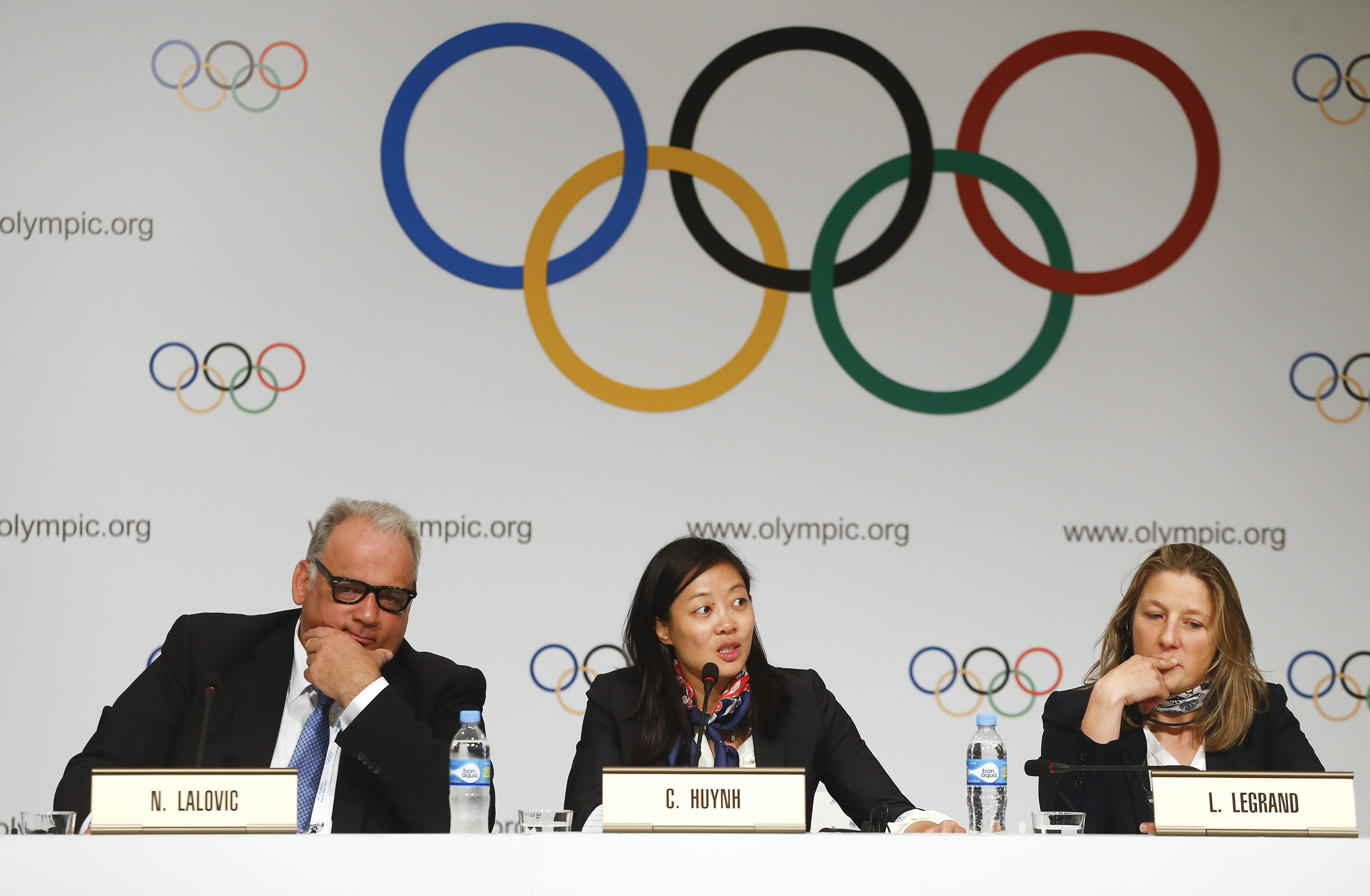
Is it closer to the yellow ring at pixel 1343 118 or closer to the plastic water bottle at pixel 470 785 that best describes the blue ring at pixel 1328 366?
the yellow ring at pixel 1343 118

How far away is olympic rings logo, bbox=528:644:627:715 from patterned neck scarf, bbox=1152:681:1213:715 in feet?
5.01

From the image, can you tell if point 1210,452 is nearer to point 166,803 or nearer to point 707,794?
point 707,794

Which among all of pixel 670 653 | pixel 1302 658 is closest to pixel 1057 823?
pixel 670 653

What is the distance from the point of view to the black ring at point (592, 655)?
361cm

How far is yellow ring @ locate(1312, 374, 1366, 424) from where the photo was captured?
→ 3.82 m

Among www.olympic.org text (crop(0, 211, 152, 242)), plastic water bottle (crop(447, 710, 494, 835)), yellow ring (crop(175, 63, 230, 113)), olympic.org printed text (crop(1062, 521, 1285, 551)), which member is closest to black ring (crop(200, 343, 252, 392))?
www.olympic.org text (crop(0, 211, 152, 242))

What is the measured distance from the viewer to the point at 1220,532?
148 inches

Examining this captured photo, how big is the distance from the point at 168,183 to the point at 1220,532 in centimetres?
331

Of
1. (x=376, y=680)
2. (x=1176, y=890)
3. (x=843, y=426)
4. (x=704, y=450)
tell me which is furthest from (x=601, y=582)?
(x=1176, y=890)

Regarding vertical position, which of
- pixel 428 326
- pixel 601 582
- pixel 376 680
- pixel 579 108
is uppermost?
pixel 579 108

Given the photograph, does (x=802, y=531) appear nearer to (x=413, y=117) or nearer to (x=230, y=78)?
(x=413, y=117)

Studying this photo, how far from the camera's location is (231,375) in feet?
12.0

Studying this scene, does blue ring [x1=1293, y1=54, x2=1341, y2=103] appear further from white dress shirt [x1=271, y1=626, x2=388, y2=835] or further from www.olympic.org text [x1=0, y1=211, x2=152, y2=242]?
www.olympic.org text [x1=0, y1=211, x2=152, y2=242]

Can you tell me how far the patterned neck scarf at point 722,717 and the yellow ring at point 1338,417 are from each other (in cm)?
217
